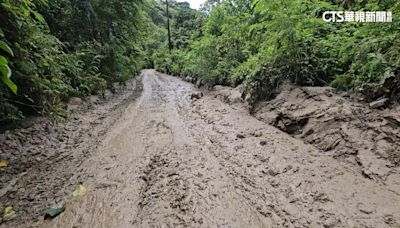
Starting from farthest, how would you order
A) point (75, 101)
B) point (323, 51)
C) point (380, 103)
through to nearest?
point (75, 101)
point (323, 51)
point (380, 103)

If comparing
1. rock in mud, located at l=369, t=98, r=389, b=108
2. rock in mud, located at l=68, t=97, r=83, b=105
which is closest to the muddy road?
rock in mud, located at l=369, t=98, r=389, b=108

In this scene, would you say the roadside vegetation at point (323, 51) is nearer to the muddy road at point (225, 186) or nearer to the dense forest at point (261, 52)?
the dense forest at point (261, 52)

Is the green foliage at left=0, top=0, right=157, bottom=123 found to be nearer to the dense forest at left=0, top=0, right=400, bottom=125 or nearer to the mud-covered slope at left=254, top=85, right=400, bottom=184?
the dense forest at left=0, top=0, right=400, bottom=125

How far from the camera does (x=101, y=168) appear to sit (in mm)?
3006

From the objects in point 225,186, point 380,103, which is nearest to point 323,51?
point 380,103

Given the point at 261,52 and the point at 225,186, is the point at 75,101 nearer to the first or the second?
the point at 261,52

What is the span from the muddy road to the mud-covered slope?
124mm

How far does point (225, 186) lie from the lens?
246cm

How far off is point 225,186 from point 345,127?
1.64m

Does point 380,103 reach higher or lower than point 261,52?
lower

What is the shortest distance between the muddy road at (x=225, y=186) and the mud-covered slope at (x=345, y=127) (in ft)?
0.41

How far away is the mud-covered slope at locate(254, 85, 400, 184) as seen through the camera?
2.28m

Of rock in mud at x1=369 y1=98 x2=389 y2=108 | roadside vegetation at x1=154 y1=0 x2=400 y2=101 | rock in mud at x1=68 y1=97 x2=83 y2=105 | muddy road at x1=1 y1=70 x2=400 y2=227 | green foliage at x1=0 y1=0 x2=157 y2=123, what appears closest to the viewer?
muddy road at x1=1 y1=70 x2=400 y2=227

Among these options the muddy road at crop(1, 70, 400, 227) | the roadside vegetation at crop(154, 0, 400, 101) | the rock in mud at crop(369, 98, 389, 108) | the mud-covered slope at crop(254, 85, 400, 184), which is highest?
the roadside vegetation at crop(154, 0, 400, 101)
